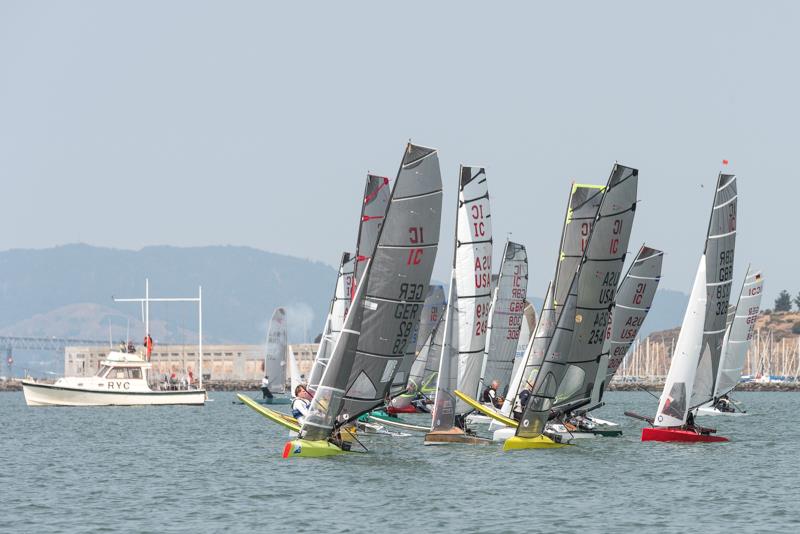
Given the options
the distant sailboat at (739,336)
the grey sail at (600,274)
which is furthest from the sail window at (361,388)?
the distant sailboat at (739,336)

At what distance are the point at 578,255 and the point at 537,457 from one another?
8395mm

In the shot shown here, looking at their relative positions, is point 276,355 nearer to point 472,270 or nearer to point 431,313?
point 431,313

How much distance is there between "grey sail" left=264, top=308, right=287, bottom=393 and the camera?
87.9 m

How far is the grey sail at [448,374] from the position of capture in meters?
40.7

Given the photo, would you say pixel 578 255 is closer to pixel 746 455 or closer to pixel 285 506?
pixel 746 455

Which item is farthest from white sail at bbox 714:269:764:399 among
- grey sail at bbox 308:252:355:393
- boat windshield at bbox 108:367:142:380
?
boat windshield at bbox 108:367:142:380

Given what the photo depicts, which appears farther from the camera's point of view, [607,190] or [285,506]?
[607,190]

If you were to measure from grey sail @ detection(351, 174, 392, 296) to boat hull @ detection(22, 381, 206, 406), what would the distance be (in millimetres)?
33835

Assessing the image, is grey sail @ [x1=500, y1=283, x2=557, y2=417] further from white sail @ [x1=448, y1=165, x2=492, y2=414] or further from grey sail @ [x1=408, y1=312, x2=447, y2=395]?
grey sail @ [x1=408, y1=312, x2=447, y2=395]

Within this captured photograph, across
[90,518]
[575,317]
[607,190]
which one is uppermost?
[607,190]

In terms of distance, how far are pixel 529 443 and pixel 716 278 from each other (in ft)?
26.1

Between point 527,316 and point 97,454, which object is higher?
point 527,316

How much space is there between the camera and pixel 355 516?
28.7m

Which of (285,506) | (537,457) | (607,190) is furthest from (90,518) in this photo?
(607,190)
